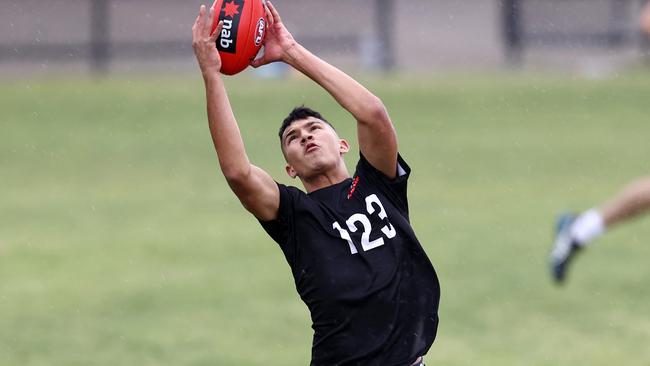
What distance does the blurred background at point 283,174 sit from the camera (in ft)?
36.3

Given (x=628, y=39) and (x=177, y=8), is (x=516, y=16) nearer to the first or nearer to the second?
(x=628, y=39)

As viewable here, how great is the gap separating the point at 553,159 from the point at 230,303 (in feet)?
32.2

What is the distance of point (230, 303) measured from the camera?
39.6 ft

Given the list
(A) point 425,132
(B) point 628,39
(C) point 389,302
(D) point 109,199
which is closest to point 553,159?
(A) point 425,132

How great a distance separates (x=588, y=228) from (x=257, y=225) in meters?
5.54

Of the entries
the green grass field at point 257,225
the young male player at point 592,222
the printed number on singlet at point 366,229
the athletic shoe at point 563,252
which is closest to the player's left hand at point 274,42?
the printed number on singlet at point 366,229

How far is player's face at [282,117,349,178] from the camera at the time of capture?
611 cm

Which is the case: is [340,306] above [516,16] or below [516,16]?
above

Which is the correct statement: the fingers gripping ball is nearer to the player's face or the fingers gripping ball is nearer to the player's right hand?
the player's right hand

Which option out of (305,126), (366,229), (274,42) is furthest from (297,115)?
(366,229)

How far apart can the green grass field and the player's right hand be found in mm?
4500

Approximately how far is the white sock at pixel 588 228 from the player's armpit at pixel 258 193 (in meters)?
5.57

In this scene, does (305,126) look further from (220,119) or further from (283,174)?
(283,174)

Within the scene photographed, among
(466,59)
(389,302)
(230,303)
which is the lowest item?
(466,59)
